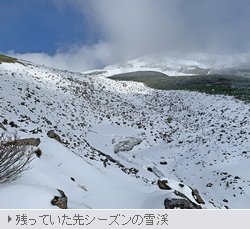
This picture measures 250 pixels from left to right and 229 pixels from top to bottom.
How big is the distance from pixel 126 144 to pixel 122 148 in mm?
→ 716

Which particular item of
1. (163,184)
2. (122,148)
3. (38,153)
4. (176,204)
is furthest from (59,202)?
(122,148)

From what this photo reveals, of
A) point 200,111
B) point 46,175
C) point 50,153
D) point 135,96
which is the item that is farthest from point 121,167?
point 135,96

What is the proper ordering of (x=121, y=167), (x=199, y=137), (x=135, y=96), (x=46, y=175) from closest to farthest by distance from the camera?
(x=46, y=175), (x=121, y=167), (x=199, y=137), (x=135, y=96)

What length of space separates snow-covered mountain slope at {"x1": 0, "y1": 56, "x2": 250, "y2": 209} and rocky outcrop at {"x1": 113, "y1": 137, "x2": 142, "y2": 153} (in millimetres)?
97

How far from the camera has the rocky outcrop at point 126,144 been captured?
14079 millimetres

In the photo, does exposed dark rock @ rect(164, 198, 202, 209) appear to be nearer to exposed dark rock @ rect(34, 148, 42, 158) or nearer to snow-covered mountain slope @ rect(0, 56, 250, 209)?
snow-covered mountain slope @ rect(0, 56, 250, 209)

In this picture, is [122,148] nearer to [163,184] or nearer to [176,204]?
[163,184]

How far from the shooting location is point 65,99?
1998 cm

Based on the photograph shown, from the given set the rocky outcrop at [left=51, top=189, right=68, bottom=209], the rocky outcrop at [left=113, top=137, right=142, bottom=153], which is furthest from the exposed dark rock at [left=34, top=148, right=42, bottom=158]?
the rocky outcrop at [left=113, top=137, right=142, bottom=153]

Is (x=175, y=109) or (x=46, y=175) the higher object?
(x=175, y=109)

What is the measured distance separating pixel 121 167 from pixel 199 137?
8186 millimetres

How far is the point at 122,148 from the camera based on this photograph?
568 inches

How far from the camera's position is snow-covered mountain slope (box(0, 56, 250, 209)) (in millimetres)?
5840

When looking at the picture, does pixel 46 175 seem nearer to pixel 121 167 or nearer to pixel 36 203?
pixel 36 203
